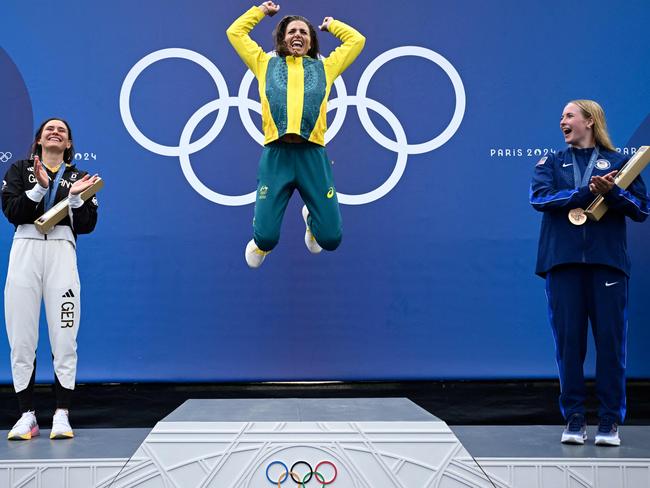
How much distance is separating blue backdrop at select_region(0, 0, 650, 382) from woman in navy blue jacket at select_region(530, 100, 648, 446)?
1.60 meters

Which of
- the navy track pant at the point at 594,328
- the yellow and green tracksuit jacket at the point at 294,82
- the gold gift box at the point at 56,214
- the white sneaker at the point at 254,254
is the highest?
the yellow and green tracksuit jacket at the point at 294,82

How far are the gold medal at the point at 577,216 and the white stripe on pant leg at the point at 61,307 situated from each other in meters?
2.75

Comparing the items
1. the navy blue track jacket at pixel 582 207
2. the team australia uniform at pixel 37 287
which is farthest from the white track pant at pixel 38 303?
the navy blue track jacket at pixel 582 207

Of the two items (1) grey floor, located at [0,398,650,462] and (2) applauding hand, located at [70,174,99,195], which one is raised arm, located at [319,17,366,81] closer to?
(2) applauding hand, located at [70,174,99,195]

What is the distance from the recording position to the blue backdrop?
5.38 meters

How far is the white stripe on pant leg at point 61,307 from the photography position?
391cm

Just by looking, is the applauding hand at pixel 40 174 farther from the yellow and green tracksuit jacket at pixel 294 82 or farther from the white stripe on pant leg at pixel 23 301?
the yellow and green tracksuit jacket at pixel 294 82

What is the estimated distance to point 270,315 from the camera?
541cm

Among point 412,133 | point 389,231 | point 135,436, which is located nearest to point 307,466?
point 135,436

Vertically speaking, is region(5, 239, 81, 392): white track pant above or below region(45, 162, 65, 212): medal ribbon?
below

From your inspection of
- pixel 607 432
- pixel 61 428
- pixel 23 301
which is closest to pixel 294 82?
pixel 23 301

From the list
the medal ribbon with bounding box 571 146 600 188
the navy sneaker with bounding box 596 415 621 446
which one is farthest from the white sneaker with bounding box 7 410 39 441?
the medal ribbon with bounding box 571 146 600 188

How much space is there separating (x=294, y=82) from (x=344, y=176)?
5.55 feet

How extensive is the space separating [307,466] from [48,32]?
4.09 metres
